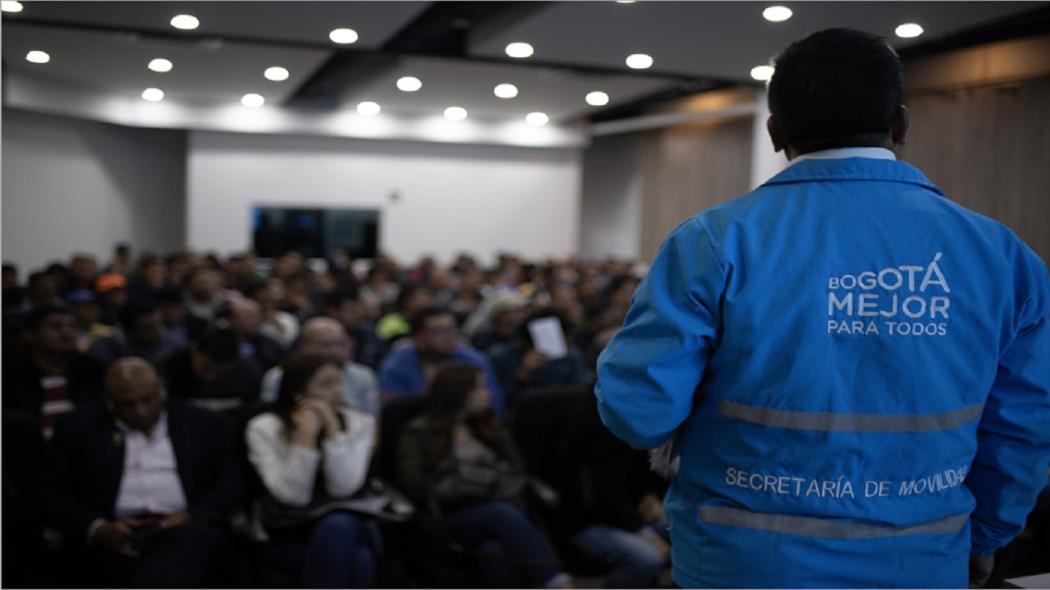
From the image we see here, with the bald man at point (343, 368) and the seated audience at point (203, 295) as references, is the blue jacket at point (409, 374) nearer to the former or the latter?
the bald man at point (343, 368)

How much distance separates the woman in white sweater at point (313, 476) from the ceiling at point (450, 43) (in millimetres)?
1502

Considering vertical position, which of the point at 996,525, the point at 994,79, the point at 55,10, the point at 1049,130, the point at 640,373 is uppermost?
the point at 55,10

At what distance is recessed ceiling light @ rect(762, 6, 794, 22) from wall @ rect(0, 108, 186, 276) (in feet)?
8.25

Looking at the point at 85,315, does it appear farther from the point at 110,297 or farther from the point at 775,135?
the point at 775,135

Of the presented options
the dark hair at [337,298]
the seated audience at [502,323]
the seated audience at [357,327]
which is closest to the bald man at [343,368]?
the seated audience at [357,327]

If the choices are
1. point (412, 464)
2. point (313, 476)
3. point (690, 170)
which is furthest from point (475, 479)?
point (690, 170)

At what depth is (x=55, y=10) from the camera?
3.35 m

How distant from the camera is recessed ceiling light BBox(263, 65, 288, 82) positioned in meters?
5.83

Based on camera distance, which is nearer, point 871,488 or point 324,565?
point 871,488

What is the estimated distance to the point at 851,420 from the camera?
1.40 m

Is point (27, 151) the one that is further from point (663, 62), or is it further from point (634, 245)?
point (634, 245)

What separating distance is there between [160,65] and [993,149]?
4.04 m

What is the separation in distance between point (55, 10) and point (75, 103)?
3.76 m

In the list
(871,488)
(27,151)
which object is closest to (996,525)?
(871,488)
